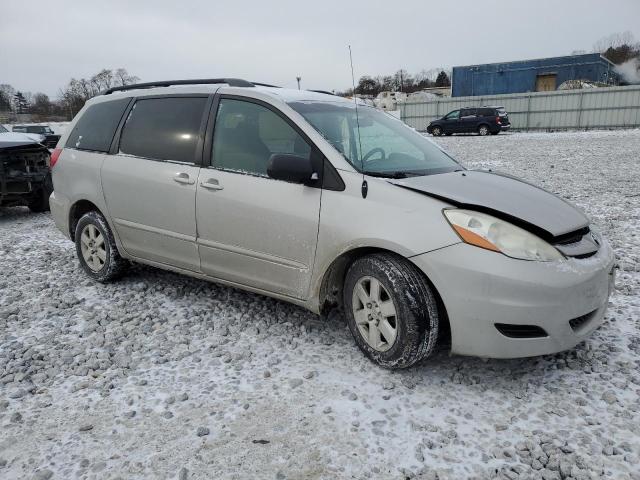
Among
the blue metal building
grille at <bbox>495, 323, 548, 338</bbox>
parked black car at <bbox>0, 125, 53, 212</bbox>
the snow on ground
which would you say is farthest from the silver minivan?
the blue metal building

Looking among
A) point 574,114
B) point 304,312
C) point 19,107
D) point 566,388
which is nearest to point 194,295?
point 304,312

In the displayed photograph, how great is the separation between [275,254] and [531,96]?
28.9m

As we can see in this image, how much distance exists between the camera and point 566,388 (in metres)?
2.75

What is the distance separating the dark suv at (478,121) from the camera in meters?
25.1

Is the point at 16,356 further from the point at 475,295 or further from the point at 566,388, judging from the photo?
the point at 566,388

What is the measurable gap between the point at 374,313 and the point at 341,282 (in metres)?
0.39

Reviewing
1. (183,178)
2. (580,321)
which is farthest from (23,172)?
(580,321)

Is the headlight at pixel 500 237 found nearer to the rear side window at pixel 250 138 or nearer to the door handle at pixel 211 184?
the rear side window at pixel 250 138

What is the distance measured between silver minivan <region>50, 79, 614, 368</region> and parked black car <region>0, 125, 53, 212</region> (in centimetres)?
380

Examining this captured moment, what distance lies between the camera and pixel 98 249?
4.54 m

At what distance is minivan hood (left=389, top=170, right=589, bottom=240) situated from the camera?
→ 271cm

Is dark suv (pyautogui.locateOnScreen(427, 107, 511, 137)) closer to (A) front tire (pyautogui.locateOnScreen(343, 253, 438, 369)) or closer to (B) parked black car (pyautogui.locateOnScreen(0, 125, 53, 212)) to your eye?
(B) parked black car (pyautogui.locateOnScreen(0, 125, 53, 212))

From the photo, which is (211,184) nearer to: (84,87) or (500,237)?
(500,237)

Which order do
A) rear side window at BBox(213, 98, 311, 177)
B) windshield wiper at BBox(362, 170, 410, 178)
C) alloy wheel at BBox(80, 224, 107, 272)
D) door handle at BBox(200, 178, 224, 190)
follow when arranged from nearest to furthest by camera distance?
1. windshield wiper at BBox(362, 170, 410, 178)
2. rear side window at BBox(213, 98, 311, 177)
3. door handle at BBox(200, 178, 224, 190)
4. alloy wheel at BBox(80, 224, 107, 272)
